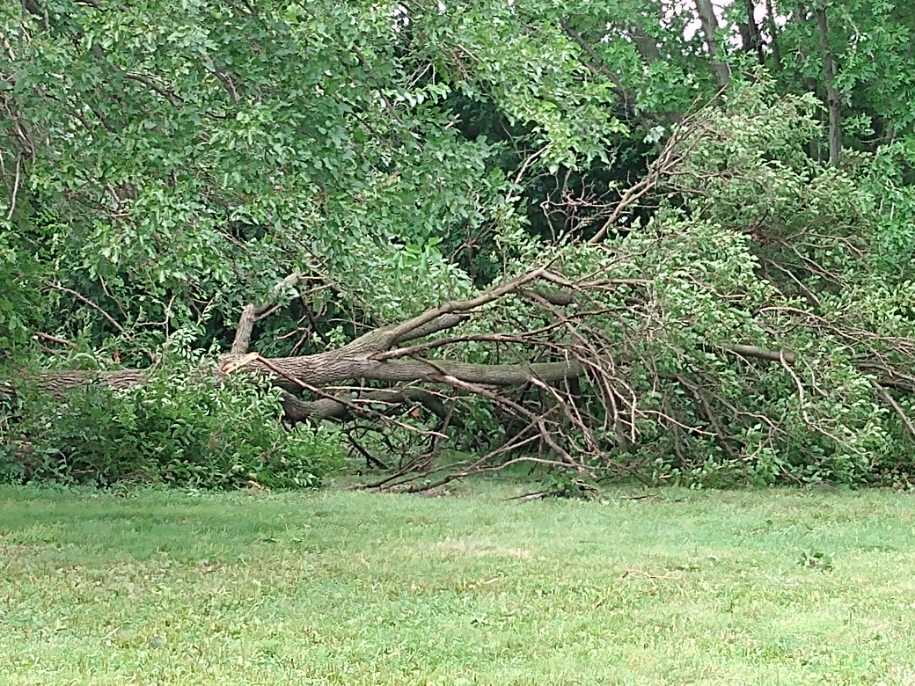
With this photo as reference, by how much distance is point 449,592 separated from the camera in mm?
7145

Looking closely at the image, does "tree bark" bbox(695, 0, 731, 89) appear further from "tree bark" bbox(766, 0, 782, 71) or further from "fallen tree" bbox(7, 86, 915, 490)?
"fallen tree" bbox(7, 86, 915, 490)

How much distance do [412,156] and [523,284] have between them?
17.4ft

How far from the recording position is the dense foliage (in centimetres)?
727

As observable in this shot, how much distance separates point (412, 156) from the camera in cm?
816

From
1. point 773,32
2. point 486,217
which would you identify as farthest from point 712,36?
point 486,217

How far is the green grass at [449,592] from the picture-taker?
5.53 meters

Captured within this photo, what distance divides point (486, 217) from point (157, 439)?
4483 millimetres

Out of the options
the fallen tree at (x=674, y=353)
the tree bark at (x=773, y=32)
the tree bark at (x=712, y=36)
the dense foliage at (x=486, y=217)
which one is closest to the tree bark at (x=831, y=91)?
the dense foliage at (x=486, y=217)

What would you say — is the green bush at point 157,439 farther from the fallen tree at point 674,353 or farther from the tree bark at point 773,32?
the tree bark at point 773,32

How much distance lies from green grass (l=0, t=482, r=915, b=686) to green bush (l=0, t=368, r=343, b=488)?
1.02m

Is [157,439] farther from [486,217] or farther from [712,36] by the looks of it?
[712,36]

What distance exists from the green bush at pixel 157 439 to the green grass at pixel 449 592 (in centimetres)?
102

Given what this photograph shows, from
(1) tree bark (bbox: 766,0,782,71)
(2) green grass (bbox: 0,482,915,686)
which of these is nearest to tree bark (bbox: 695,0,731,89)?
(1) tree bark (bbox: 766,0,782,71)

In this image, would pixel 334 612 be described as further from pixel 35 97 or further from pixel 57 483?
pixel 57 483
